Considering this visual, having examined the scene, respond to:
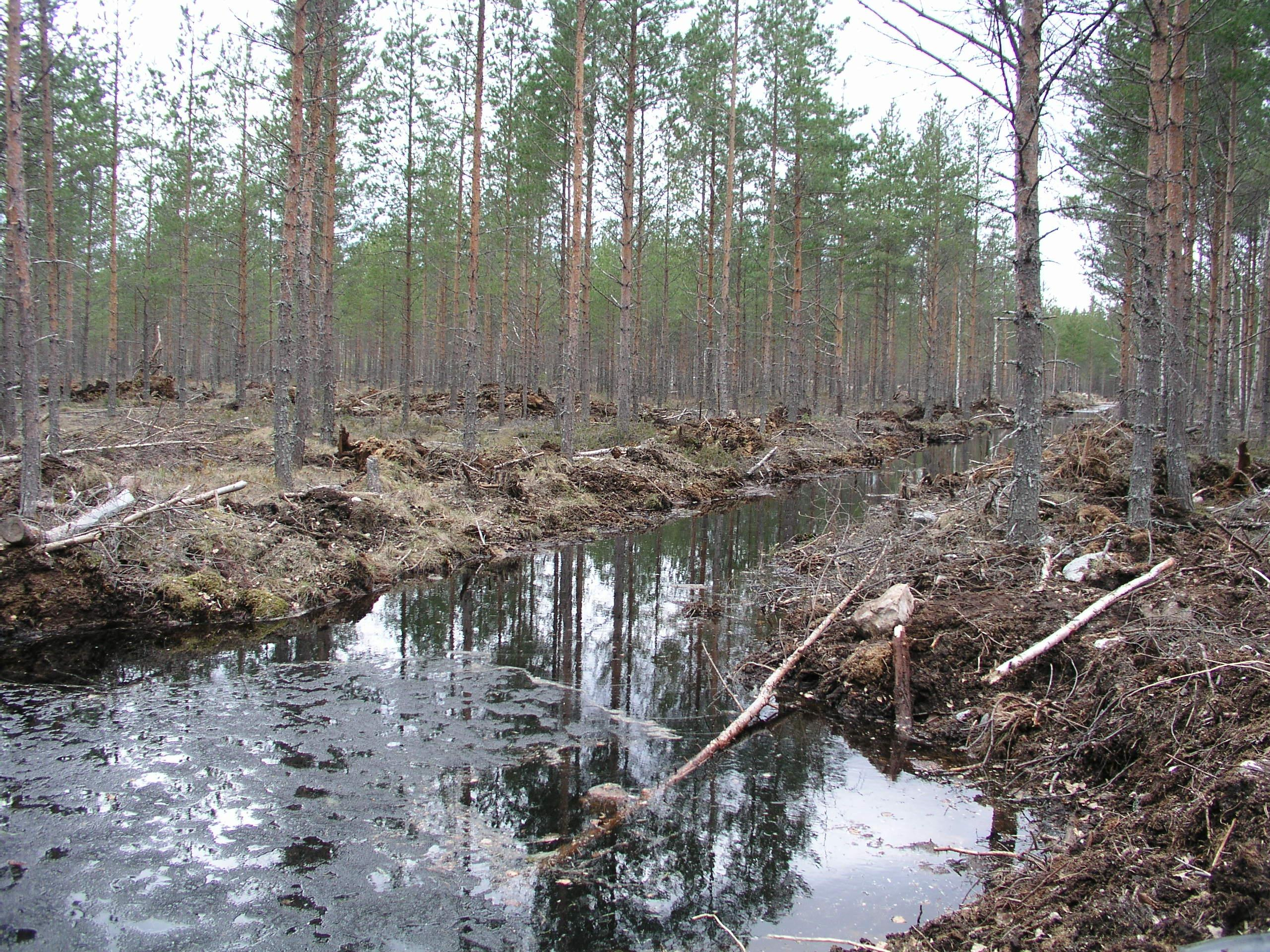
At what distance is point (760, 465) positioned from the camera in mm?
20109

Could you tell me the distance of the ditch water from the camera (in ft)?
11.7

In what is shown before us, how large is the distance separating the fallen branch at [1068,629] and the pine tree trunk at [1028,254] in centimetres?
174

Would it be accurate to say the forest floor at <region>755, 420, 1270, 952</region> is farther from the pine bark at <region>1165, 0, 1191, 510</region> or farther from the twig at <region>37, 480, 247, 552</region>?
the twig at <region>37, 480, 247, 552</region>

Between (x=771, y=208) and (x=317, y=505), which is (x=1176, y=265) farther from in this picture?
(x=771, y=208)

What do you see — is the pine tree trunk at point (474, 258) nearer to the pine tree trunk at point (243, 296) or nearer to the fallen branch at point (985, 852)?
the pine tree trunk at point (243, 296)

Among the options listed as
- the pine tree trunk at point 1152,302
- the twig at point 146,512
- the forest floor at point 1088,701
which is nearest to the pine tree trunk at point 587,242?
the twig at point 146,512

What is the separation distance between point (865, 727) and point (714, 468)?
1327 cm

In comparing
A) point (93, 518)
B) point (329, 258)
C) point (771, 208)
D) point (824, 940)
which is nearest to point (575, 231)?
point (329, 258)

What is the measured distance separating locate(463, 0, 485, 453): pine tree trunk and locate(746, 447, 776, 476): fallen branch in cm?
747

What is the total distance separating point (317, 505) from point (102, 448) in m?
3.79

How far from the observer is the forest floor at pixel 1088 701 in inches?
118

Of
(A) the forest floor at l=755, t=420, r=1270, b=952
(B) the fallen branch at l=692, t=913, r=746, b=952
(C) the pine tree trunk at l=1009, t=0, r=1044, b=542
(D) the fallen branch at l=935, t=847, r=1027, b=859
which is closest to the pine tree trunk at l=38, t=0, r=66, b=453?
(A) the forest floor at l=755, t=420, r=1270, b=952

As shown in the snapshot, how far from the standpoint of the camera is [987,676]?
224 inches

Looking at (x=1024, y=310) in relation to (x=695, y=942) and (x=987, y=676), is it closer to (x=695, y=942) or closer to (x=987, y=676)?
(x=987, y=676)
